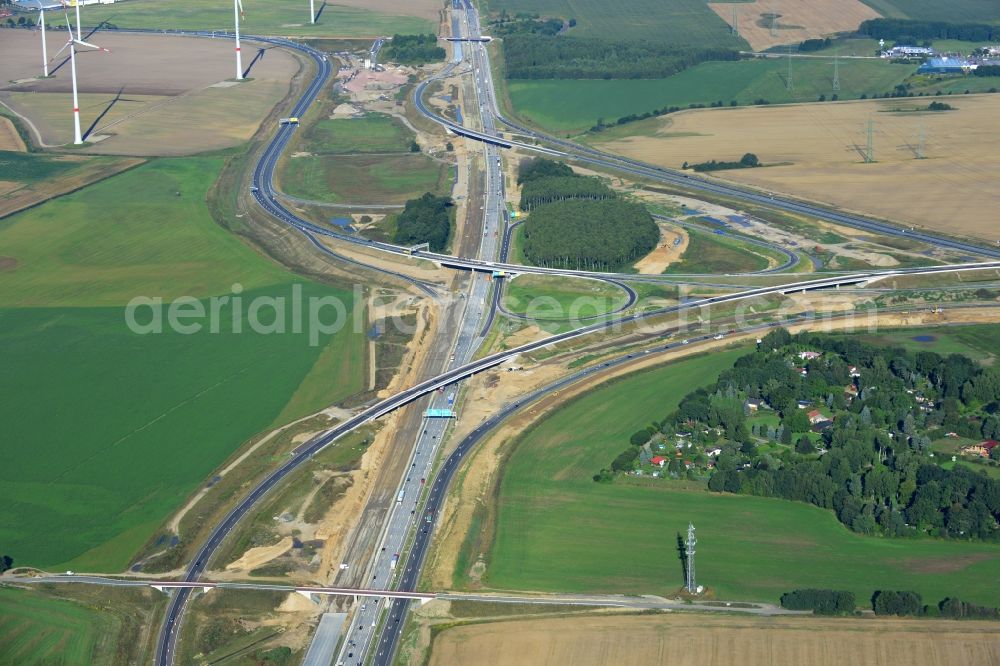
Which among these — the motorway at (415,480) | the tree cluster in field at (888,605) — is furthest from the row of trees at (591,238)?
the tree cluster in field at (888,605)

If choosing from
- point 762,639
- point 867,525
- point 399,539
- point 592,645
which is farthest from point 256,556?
point 867,525

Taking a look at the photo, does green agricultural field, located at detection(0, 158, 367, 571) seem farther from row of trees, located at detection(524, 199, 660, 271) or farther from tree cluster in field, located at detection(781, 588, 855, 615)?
tree cluster in field, located at detection(781, 588, 855, 615)

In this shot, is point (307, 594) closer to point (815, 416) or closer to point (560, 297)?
point (815, 416)

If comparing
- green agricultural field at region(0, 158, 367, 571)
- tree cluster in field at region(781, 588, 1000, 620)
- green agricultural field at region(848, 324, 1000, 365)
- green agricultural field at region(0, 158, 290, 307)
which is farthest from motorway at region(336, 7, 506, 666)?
green agricultural field at region(848, 324, 1000, 365)

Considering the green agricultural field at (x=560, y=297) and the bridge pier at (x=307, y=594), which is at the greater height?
the green agricultural field at (x=560, y=297)

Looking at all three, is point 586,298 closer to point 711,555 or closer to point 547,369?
point 547,369

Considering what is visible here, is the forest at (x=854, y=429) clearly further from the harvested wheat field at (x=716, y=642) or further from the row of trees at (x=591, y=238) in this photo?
the row of trees at (x=591, y=238)
